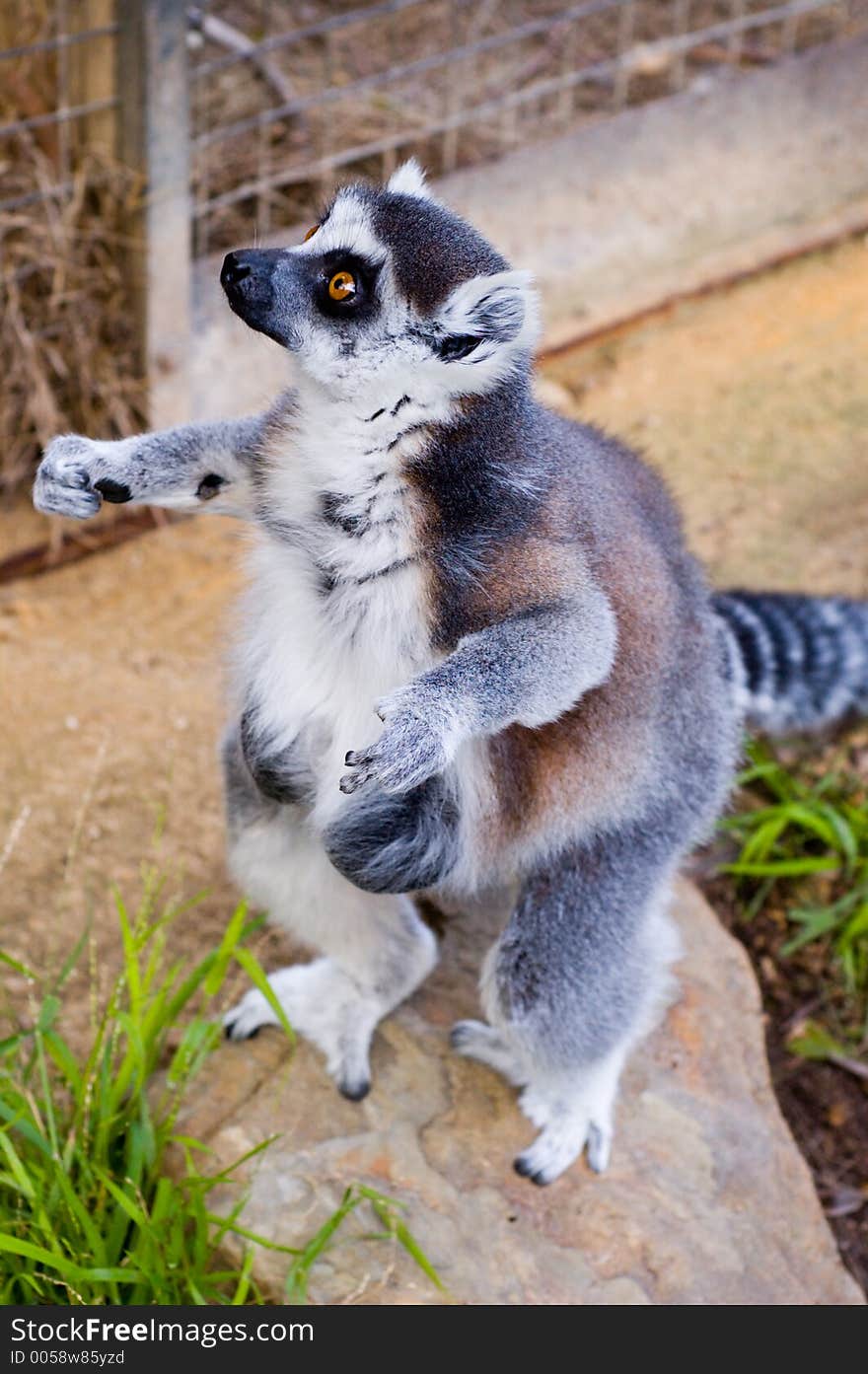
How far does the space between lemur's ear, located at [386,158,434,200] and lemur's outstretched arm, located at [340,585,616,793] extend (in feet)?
2.69

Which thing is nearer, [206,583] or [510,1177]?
[510,1177]

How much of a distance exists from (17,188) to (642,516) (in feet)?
9.44

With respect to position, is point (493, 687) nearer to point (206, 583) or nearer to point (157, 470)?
point (157, 470)

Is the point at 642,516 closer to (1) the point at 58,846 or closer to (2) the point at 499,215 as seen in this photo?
(1) the point at 58,846

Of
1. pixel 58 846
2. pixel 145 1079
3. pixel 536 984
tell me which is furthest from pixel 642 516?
pixel 58 846

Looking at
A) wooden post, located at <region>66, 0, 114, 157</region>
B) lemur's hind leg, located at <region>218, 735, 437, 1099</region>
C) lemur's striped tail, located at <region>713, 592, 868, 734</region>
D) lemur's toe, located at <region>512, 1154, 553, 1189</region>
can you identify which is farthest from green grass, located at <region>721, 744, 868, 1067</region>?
wooden post, located at <region>66, 0, 114, 157</region>

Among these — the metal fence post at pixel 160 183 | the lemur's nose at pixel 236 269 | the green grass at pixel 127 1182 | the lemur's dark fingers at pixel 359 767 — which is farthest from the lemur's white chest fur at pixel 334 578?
the metal fence post at pixel 160 183

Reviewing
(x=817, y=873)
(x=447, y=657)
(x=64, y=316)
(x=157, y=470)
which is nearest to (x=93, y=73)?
(x=64, y=316)

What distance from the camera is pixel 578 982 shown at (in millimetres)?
3207

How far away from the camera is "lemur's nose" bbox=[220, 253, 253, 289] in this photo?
8.75ft

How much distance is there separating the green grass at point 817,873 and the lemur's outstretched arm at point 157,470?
201 centimetres

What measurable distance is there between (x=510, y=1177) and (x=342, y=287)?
192cm

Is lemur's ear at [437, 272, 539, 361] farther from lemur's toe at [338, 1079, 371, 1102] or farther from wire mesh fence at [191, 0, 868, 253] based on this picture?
wire mesh fence at [191, 0, 868, 253]

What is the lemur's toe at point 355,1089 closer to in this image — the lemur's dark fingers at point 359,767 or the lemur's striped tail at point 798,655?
the lemur's dark fingers at point 359,767
